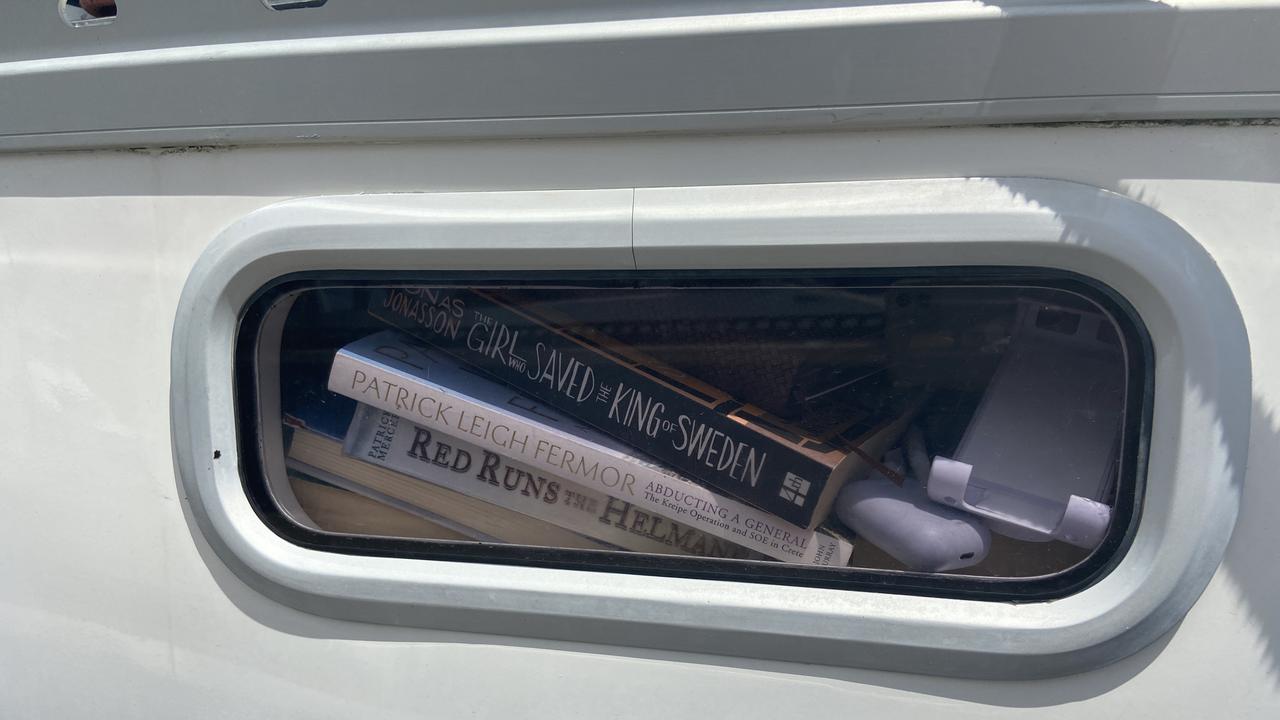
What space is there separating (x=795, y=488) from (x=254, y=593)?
2.80ft

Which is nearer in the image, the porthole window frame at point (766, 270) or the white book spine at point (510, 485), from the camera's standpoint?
the porthole window frame at point (766, 270)

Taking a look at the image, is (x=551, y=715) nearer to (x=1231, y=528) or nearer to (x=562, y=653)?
(x=562, y=653)

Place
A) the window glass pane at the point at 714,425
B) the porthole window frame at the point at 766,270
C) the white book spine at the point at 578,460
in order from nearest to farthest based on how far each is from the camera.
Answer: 1. the porthole window frame at the point at 766,270
2. the window glass pane at the point at 714,425
3. the white book spine at the point at 578,460

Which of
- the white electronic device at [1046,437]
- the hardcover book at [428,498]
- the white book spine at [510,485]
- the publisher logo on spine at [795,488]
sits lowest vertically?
the hardcover book at [428,498]

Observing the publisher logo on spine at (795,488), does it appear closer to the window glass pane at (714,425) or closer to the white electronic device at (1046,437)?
the window glass pane at (714,425)

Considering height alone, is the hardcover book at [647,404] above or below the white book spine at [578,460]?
above

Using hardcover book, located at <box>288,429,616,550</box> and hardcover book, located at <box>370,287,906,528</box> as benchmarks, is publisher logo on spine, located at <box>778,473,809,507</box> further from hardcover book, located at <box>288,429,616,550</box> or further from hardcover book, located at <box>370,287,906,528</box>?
hardcover book, located at <box>288,429,616,550</box>

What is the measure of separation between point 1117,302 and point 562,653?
87cm

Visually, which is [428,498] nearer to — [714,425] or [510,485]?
[510,485]

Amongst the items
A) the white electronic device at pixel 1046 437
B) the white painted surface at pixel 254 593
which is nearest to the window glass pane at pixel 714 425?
the white electronic device at pixel 1046 437

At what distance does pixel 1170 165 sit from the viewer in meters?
0.94

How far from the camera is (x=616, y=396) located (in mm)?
1191

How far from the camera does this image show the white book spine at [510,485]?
120cm

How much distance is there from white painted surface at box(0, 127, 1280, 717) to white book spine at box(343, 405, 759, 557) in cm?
17
